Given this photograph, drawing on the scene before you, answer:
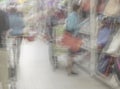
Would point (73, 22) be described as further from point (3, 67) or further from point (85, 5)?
point (3, 67)

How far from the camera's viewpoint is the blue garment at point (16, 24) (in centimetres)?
377

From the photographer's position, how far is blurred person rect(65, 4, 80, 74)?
14.9ft

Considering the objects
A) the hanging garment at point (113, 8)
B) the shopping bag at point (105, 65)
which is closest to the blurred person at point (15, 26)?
the hanging garment at point (113, 8)

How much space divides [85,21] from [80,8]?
0.74 ft

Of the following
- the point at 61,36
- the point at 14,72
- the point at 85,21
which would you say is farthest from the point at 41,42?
the point at 85,21

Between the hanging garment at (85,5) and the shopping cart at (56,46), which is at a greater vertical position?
the hanging garment at (85,5)

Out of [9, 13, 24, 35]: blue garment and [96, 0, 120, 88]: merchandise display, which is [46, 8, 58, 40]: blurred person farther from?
[96, 0, 120, 88]: merchandise display

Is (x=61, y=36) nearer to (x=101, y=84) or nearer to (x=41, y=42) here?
(x=41, y=42)

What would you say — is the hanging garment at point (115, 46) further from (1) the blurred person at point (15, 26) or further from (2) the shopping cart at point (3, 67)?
(2) the shopping cart at point (3, 67)

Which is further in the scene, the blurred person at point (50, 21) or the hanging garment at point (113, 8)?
the blurred person at point (50, 21)

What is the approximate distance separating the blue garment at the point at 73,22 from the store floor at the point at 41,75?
47cm

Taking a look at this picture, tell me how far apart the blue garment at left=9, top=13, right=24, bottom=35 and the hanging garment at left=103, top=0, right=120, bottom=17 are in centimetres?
124

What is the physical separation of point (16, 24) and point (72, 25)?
1.07m

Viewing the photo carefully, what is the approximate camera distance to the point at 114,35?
4316 mm
